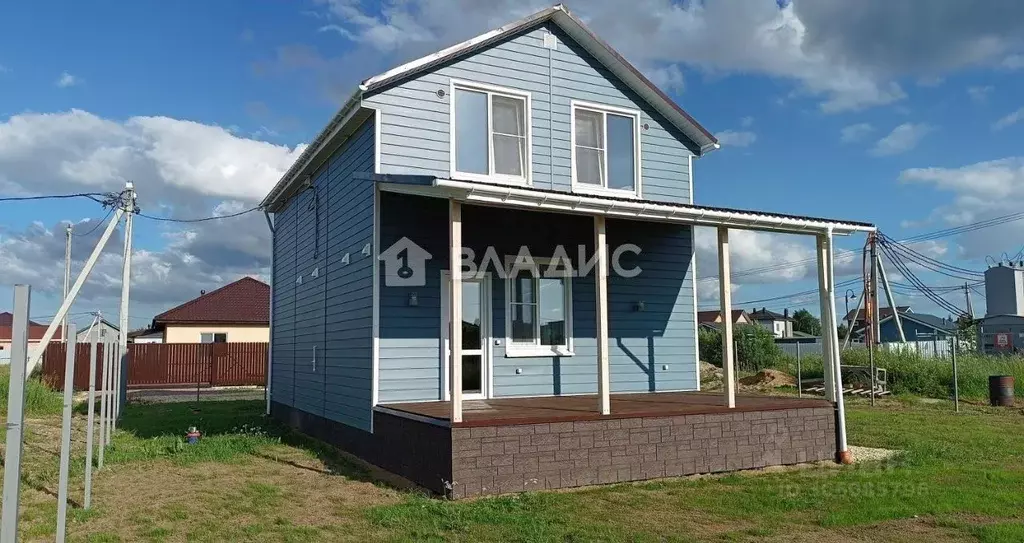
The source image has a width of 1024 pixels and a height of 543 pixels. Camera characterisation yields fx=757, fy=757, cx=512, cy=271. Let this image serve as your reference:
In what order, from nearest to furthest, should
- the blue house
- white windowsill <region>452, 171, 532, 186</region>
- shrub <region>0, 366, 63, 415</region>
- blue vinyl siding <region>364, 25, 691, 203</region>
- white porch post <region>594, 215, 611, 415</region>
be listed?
the blue house
white porch post <region>594, 215, 611, 415</region>
blue vinyl siding <region>364, 25, 691, 203</region>
white windowsill <region>452, 171, 532, 186</region>
shrub <region>0, 366, 63, 415</region>

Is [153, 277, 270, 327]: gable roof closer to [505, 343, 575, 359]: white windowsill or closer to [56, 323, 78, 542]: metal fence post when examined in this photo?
[505, 343, 575, 359]: white windowsill

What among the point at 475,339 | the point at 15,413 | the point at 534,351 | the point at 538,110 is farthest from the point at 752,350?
the point at 15,413

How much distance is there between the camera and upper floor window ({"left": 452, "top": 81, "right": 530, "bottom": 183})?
1014 cm

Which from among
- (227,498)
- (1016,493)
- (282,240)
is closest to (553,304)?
(227,498)

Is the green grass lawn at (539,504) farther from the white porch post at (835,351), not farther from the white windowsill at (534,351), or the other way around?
the white windowsill at (534,351)

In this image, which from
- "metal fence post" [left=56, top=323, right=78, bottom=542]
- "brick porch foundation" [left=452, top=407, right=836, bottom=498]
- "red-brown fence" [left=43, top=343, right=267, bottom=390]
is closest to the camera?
"metal fence post" [left=56, top=323, right=78, bottom=542]

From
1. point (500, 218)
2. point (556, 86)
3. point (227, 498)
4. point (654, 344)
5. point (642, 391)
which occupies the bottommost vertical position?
point (227, 498)

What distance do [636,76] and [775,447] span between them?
5600 millimetres

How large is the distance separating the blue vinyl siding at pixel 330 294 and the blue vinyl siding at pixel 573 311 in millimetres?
377

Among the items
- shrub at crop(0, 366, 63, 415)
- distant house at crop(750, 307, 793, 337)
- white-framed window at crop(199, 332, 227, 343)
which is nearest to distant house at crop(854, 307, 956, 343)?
distant house at crop(750, 307, 793, 337)

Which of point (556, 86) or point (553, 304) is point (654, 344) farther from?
point (556, 86)

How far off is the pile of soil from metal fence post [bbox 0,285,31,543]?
68.3 ft

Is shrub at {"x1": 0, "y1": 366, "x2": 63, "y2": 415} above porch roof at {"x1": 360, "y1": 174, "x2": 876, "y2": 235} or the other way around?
the other way around

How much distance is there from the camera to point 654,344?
457 inches
